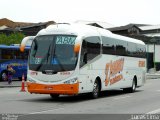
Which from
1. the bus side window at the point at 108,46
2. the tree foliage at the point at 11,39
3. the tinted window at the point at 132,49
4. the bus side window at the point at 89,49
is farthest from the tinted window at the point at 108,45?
the tree foliage at the point at 11,39

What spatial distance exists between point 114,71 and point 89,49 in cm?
426

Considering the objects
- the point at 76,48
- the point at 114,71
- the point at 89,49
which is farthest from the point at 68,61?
the point at 114,71

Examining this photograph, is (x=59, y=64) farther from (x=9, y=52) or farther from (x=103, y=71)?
(x=9, y=52)

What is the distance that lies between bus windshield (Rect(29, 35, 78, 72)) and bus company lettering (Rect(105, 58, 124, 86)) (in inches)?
161

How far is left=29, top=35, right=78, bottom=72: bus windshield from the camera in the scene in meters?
19.5

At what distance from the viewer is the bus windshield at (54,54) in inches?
766

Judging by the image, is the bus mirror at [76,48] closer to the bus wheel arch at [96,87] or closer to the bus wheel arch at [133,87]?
the bus wheel arch at [96,87]

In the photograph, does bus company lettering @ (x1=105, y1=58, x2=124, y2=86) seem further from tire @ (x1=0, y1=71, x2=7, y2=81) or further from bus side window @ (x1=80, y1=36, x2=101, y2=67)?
tire @ (x1=0, y1=71, x2=7, y2=81)

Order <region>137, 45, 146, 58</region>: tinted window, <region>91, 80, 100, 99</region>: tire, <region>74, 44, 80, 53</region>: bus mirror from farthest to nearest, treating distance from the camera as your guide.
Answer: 1. <region>137, 45, 146, 58</region>: tinted window
2. <region>91, 80, 100, 99</region>: tire
3. <region>74, 44, 80, 53</region>: bus mirror

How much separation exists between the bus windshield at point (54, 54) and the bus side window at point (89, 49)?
0.62 metres

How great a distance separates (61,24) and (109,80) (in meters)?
4.60

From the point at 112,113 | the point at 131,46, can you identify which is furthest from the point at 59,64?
the point at 131,46

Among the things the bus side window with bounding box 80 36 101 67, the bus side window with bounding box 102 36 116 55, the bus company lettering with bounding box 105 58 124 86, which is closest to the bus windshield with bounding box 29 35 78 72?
the bus side window with bounding box 80 36 101 67

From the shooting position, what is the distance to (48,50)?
1973 cm
